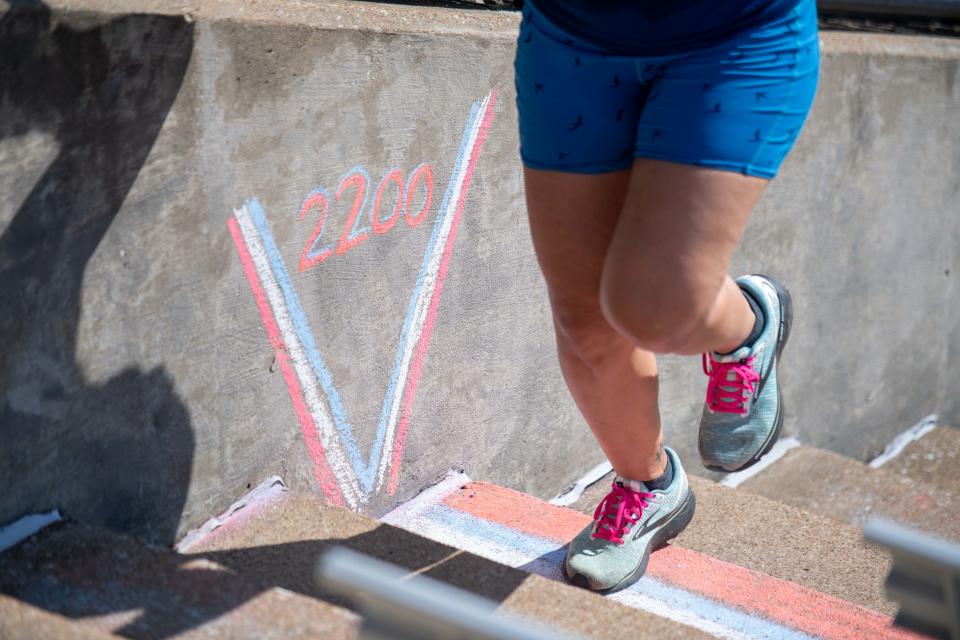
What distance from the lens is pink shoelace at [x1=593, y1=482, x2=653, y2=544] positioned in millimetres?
2373

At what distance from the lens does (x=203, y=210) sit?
2145 mm

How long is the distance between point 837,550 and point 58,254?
6.73ft

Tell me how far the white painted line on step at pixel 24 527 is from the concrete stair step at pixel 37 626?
11.5 inches

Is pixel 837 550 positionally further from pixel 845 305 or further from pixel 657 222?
pixel 845 305

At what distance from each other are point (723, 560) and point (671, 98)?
4.63ft

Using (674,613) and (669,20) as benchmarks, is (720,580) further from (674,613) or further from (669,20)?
(669,20)

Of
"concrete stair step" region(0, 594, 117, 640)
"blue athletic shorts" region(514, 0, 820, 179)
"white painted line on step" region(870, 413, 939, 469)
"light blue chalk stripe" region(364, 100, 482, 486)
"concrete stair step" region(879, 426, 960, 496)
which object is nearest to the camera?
"concrete stair step" region(0, 594, 117, 640)

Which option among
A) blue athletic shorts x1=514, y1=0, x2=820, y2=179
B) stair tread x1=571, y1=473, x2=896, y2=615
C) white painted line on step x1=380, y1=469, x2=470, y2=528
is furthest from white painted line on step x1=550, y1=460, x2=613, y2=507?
blue athletic shorts x1=514, y1=0, x2=820, y2=179

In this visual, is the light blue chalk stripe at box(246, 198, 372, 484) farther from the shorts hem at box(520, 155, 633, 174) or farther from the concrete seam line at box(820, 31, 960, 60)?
the concrete seam line at box(820, 31, 960, 60)

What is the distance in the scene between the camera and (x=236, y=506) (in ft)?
7.63

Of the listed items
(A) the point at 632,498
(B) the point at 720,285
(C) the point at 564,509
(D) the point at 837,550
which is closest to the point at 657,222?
(B) the point at 720,285

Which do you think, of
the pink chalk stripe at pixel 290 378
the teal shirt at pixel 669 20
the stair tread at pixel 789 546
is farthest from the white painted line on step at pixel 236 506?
the teal shirt at pixel 669 20

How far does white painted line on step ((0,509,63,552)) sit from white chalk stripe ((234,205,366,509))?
641 mm

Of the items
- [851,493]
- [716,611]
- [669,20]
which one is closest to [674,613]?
[716,611]
